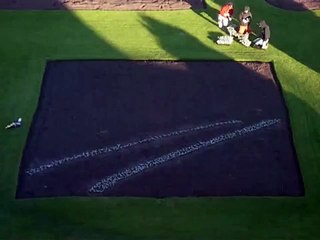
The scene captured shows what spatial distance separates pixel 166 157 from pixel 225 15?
Answer: 353 inches

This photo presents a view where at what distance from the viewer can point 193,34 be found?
27.9 meters

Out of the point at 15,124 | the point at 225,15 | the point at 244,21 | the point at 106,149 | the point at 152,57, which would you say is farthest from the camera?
the point at 225,15

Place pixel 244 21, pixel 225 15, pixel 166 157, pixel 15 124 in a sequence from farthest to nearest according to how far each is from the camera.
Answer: pixel 225 15 → pixel 244 21 → pixel 15 124 → pixel 166 157

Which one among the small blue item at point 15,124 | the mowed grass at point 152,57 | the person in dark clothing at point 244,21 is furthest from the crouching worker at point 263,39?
the small blue item at point 15,124

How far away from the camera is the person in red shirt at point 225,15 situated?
28000mm

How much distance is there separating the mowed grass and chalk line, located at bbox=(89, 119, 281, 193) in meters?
0.73

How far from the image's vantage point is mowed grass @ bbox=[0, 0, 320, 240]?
18.9 meters

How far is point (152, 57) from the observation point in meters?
26.3

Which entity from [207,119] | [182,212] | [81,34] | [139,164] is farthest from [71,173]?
[81,34]

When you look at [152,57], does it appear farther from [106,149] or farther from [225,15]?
[106,149]

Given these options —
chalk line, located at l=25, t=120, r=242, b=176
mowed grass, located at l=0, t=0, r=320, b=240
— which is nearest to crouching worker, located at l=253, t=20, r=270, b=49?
mowed grass, located at l=0, t=0, r=320, b=240

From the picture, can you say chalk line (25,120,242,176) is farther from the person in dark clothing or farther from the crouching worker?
the person in dark clothing

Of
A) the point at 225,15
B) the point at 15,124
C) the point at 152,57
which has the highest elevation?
the point at 225,15

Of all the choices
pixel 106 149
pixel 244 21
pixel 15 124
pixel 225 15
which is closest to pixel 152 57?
pixel 225 15
